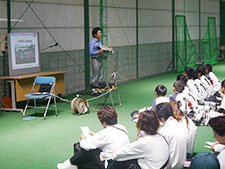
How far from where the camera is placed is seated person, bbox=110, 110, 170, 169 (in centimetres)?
398

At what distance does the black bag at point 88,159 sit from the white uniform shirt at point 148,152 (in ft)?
1.30

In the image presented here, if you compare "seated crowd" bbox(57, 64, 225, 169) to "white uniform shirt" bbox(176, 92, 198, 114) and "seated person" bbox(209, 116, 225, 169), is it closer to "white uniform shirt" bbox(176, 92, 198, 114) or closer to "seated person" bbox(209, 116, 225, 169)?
"seated person" bbox(209, 116, 225, 169)

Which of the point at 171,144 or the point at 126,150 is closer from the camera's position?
the point at 126,150

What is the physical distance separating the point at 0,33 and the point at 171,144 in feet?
18.1

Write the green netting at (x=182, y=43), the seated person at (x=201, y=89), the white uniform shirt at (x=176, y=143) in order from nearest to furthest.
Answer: the white uniform shirt at (x=176, y=143)
the seated person at (x=201, y=89)
the green netting at (x=182, y=43)

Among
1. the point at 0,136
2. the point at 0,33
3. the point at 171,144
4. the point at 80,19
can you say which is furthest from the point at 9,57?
the point at 171,144

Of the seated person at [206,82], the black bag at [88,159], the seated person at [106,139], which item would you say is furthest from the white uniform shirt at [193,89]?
the black bag at [88,159]

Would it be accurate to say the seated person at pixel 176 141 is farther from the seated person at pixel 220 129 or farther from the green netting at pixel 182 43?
the green netting at pixel 182 43

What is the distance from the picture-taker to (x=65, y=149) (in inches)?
233

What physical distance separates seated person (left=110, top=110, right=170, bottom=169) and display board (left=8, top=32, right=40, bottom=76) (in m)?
5.28

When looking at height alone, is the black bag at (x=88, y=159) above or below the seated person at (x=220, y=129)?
below

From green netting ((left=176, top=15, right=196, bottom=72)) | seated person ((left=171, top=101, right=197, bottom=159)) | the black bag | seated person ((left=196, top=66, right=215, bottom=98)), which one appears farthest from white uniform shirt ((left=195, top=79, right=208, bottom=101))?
green netting ((left=176, top=15, right=196, bottom=72))

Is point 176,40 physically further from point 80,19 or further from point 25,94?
point 25,94

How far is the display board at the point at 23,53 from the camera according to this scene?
8.74m
